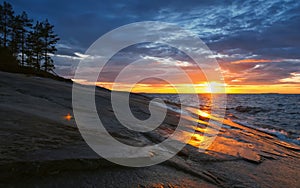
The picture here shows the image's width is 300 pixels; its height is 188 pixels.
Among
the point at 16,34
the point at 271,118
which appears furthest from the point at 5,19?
the point at 271,118

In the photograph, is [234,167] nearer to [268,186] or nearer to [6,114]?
[268,186]

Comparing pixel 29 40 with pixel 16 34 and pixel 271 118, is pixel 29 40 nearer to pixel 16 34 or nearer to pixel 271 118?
pixel 16 34

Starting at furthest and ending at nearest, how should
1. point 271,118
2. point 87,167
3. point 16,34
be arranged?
point 16,34, point 271,118, point 87,167

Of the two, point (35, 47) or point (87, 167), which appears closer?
point (87, 167)

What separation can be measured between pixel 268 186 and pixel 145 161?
1.97 metres

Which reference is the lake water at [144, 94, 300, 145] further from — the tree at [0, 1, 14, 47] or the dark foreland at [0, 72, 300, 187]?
the tree at [0, 1, 14, 47]

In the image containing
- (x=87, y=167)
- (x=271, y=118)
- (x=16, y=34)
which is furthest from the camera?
(x=16, y=34)

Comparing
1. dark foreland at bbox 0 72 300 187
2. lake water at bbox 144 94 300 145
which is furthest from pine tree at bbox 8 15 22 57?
dark foreland at bbox 0 72 300 187

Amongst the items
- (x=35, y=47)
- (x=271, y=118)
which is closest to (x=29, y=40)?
(x=35, y=47)

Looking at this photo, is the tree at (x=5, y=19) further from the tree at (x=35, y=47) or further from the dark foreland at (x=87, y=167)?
the dark foreland at (x=87, y=167)

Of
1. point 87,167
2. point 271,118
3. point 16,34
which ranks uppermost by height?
point 16,34

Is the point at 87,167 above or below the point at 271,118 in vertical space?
above

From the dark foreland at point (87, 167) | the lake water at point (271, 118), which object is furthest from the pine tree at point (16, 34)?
the dark foreland at point (87, 167)

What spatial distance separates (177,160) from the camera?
3.88m
